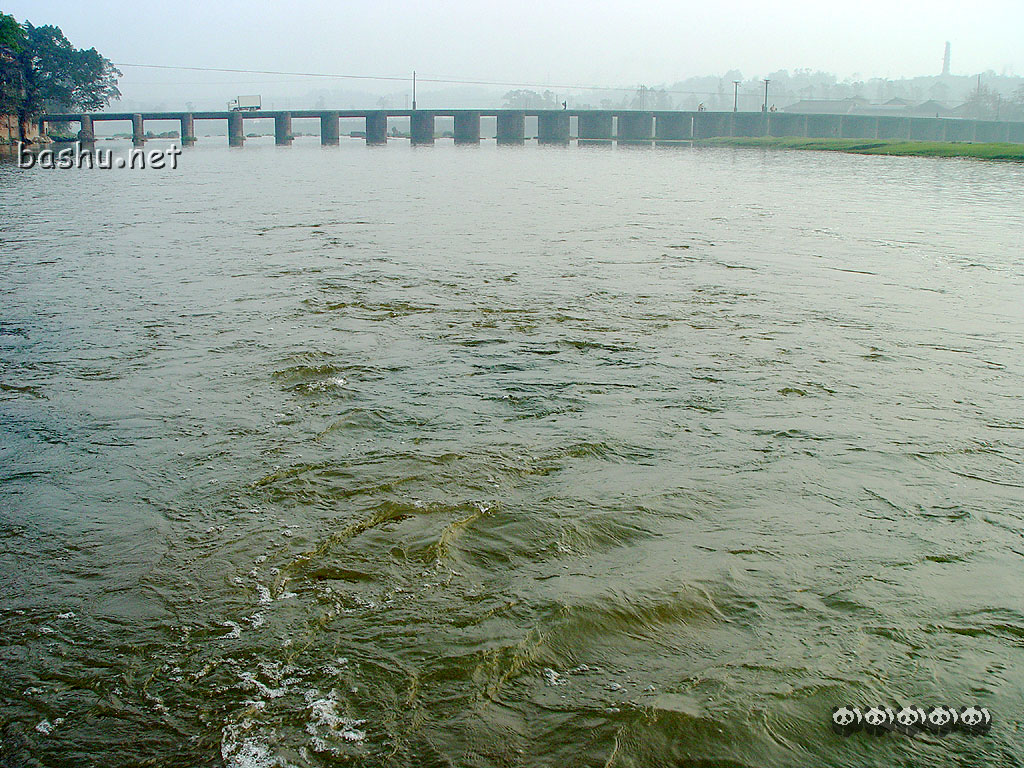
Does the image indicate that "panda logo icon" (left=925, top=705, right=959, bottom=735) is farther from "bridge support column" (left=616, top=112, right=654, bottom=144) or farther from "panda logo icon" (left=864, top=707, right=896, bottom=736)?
"bridge support column" (left=616, top=112, right=654, bottom=144)

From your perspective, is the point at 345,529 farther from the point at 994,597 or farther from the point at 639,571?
the point at 994,597

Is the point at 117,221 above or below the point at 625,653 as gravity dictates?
above

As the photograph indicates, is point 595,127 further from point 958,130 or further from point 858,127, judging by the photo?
point 958,130

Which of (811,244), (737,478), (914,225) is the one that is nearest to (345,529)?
(737,478)

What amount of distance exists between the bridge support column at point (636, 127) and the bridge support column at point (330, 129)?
42.0 meters

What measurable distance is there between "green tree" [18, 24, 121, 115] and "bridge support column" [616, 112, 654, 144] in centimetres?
7068

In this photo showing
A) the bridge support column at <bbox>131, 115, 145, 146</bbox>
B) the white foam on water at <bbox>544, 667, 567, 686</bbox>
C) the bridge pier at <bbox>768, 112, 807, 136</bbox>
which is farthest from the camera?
the bridge pier at <bbox>768, 112, 807, 136</bbox>

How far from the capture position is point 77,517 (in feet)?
15.1

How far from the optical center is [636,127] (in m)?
132

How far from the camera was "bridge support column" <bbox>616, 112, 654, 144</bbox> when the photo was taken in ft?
427

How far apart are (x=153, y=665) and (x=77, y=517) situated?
1639 mm

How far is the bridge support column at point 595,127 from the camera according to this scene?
13550 centimetres

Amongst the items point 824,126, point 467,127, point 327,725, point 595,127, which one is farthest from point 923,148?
point 595,127

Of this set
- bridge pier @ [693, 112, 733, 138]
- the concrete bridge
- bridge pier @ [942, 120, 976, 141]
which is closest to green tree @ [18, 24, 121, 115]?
the concrete bridge
